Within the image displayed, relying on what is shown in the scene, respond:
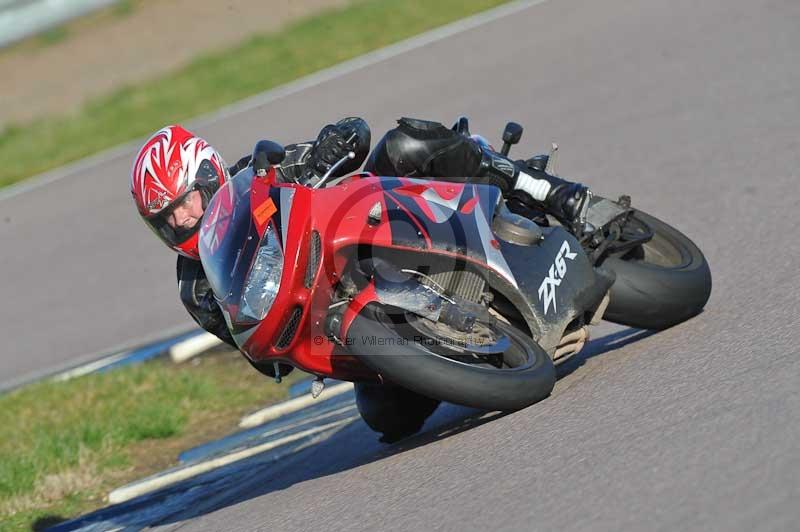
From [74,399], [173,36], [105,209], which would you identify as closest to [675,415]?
[74,399]

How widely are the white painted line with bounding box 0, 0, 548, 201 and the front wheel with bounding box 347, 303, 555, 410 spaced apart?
27.3 ft

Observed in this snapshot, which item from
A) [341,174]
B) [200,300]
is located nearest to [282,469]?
[200,300]

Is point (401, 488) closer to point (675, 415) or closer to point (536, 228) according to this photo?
point (675, 415)

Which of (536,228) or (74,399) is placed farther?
(74,399)

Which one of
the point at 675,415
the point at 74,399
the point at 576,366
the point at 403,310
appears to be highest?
the point at 403,310

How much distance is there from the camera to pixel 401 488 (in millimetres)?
4062

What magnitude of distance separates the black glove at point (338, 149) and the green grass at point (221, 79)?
821cm

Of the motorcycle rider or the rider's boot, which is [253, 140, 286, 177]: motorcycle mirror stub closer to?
the motorcycle rider

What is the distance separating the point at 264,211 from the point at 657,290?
171 centimetres

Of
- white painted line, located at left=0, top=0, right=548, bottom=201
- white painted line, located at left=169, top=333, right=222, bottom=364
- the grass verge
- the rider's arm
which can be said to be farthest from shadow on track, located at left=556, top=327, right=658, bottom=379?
white painted line, located at left=0, top=0, right=548, bottom=201

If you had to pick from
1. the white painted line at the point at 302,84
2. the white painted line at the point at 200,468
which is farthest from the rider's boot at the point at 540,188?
the white painted line at the point at 302,84

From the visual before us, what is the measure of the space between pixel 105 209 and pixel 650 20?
17.2 ft

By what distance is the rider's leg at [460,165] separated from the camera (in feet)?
16.2

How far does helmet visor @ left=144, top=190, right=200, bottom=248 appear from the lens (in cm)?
472
